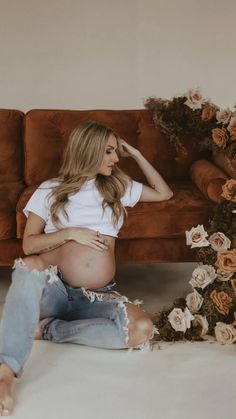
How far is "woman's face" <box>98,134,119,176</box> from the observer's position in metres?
2.72

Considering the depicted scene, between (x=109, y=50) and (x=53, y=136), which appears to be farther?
(x=109, y=50)

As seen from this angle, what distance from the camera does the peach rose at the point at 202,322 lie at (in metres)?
2.70

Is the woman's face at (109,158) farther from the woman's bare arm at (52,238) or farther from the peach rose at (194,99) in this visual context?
the peach rose at (194,99)

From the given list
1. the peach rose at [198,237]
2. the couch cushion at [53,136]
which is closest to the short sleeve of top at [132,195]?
the peach rose at [198,237]

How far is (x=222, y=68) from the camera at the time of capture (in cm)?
474

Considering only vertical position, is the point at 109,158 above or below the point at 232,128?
below

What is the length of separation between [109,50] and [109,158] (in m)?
2.14

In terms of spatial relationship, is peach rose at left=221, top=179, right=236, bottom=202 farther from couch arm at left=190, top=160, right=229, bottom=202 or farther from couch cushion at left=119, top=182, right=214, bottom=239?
couch cushion at left=119, top=182, right=214, bottom=239

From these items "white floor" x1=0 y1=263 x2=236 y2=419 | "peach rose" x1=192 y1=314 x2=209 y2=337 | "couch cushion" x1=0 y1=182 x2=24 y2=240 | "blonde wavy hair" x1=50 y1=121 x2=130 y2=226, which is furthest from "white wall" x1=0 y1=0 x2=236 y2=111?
"white floor" x1=0 y1=263 x2=236 y2=419

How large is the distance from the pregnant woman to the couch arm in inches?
18.9

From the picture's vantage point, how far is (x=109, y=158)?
2.72 meters

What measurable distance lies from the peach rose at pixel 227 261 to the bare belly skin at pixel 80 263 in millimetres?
483

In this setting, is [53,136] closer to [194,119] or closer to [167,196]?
[194,119]

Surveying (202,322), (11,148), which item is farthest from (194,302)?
(11,148)
